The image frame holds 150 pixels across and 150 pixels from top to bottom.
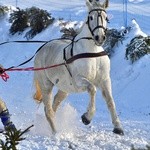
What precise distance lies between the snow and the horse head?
4.70 ft

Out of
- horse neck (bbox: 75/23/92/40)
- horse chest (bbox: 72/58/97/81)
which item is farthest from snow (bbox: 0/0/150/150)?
horse neck (bbox: 75/23/92/40)

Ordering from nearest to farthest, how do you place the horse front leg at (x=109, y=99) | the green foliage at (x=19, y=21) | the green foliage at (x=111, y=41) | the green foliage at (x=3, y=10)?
the horse front leg at (x=109, y=99), the green foliage at (x=111, y=41), the green foliage at (x=19, y=21), the green foliage at (x=3, y=10)

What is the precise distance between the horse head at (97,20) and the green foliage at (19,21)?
13551mm

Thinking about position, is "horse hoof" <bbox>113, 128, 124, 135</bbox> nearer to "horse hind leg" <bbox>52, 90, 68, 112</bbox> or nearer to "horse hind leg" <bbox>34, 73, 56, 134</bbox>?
"horse hind leg" <bbox>34, 73, 56, 134</bbox>

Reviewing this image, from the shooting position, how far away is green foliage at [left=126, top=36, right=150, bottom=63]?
14922 mm

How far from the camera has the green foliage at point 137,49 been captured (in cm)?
1492

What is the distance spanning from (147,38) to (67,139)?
8.02 m

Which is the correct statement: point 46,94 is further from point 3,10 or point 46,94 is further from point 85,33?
point 3,10

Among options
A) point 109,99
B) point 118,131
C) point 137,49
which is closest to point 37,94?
point 109,99

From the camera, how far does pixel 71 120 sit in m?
9.20

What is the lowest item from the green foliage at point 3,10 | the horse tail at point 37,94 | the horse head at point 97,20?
the green foliage at point 3,10

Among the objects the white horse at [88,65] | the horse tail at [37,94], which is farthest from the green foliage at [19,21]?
the white horse at [88,65]

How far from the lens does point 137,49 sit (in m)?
15.0

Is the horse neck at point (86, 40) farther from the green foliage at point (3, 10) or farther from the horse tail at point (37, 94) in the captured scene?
the green foliage at point (3, 10)
